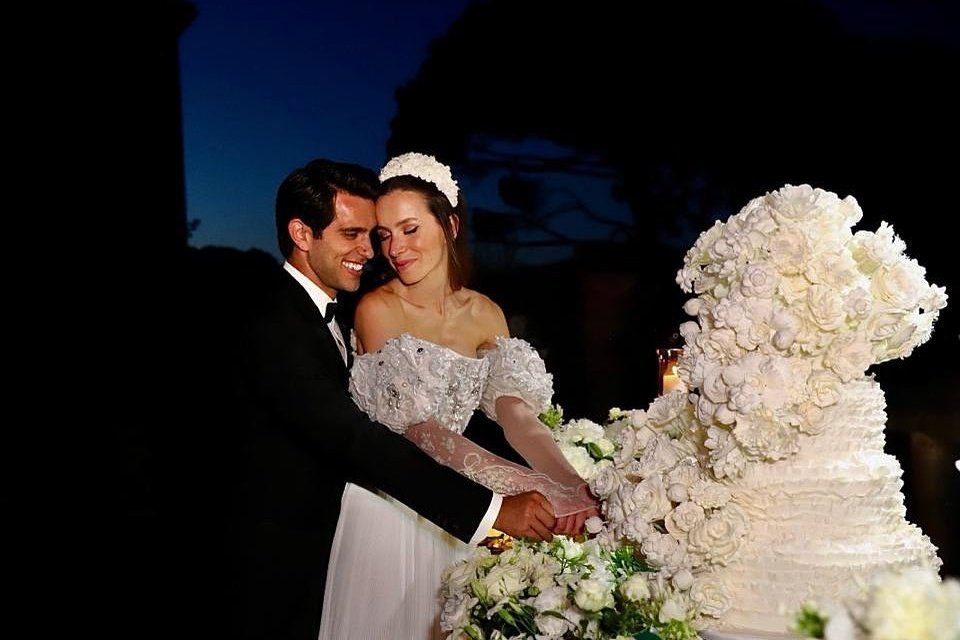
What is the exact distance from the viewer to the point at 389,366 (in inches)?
133

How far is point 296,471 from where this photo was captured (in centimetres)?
324

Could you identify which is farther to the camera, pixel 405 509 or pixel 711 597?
pixel 405 509

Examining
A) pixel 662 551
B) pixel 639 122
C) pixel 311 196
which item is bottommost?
pixel 662 551

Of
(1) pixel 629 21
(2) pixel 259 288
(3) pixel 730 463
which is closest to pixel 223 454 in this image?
(2) pixel 259 288

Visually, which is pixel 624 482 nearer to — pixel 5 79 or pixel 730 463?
pixel 730 463

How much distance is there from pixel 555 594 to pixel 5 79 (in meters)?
5.17

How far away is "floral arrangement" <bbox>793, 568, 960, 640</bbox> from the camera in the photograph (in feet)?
3.96

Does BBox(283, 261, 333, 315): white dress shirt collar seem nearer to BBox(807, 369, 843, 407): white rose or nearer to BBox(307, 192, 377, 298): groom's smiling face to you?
BBox(307, 192, 377, 298): groom's smiling face

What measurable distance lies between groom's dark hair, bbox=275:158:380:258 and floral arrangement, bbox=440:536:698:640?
130 cm

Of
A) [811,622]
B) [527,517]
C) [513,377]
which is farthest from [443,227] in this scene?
[811,622]

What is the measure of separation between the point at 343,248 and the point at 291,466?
28.2 inches

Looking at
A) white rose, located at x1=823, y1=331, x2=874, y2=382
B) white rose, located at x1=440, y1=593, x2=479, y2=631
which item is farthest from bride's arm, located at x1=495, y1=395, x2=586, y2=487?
white rose, located at x1=823, y1=331, x2=874, y2=382

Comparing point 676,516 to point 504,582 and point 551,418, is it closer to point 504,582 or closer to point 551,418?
point 504,582

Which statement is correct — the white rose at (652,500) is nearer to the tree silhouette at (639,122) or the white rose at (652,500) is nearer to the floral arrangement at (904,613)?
the floral arrangement at (904,613)
